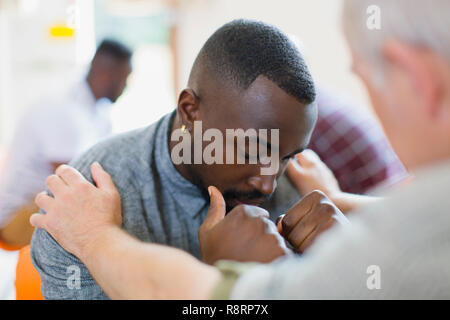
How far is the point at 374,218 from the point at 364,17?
0.86ft

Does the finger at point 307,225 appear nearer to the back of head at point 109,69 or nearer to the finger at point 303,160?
the finger at point 303,160

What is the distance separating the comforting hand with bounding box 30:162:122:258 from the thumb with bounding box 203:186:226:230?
16cm

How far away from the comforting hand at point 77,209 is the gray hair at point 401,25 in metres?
0.49

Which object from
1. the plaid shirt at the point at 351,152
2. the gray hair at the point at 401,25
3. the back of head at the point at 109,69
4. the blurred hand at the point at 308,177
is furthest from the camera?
the back of head at the point at 109,69

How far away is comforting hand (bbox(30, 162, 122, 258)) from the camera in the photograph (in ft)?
2.45

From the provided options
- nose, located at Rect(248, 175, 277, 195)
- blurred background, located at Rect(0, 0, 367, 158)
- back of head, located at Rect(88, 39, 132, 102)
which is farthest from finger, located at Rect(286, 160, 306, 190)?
blurred background, located at Rect(0, 0, 367, 158)

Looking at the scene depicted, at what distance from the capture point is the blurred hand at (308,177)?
3.48 ft

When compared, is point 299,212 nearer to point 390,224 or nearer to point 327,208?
point 327,208

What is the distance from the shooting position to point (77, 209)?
0.77 metres

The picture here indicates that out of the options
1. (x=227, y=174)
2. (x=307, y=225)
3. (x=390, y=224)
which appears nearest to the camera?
(x=390, y=224)

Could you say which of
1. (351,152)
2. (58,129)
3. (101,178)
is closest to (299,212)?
(101,178)

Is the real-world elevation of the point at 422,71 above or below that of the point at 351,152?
above

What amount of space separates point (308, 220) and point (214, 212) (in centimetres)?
17

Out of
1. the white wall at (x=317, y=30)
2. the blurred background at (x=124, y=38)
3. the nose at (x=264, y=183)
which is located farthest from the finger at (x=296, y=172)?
the blurred background at (x=124, y=38)
